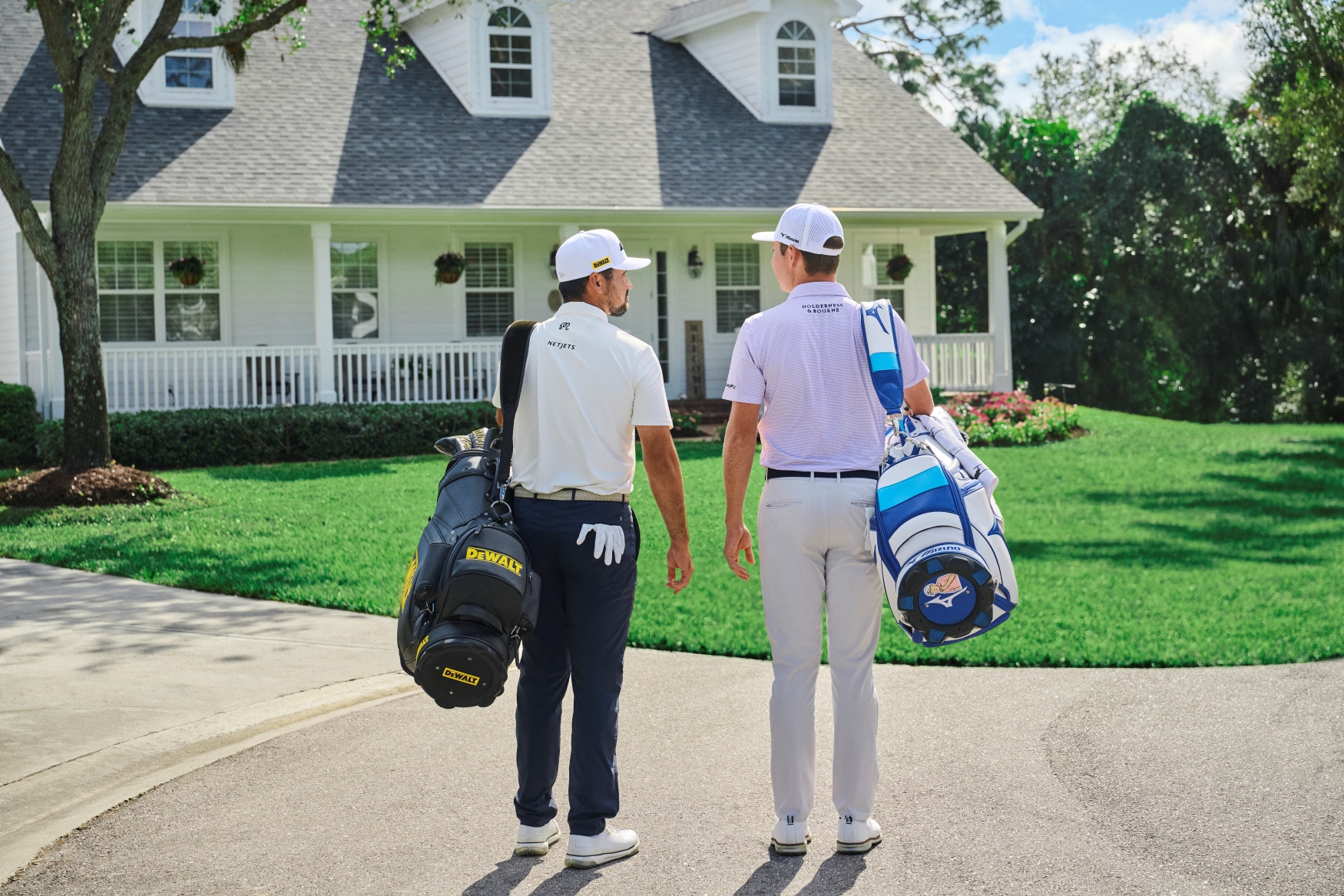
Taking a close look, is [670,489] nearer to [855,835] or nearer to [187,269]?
[855,835]

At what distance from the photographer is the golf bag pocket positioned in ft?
13.5

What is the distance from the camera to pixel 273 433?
17062 mm

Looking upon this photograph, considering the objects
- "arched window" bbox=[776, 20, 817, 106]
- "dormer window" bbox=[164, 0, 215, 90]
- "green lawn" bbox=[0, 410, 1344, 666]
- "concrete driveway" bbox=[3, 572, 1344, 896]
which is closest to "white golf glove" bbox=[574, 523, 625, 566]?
"concrete driveway" bbox=[3, 572, 1344, 896]

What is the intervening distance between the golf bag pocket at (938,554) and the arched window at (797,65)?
63.0 ft

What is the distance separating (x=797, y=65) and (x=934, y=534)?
19620mm

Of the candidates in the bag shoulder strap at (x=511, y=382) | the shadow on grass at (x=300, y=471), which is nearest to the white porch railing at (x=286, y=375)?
the shadow on grass at (x=300, y=471)

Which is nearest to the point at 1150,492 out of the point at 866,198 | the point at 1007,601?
the point at 866,198

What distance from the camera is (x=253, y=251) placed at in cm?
1966

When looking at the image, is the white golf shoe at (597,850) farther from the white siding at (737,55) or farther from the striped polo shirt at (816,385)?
the white siding at (737,55)

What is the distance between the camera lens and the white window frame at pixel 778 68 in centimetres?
2223

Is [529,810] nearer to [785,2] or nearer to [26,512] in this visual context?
[26,512]

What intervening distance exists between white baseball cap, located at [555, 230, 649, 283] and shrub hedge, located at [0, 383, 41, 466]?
14.7 meters

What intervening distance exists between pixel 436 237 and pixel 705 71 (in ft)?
19.3

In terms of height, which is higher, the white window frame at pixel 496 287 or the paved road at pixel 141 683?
the white window frame at pixel 496 287
